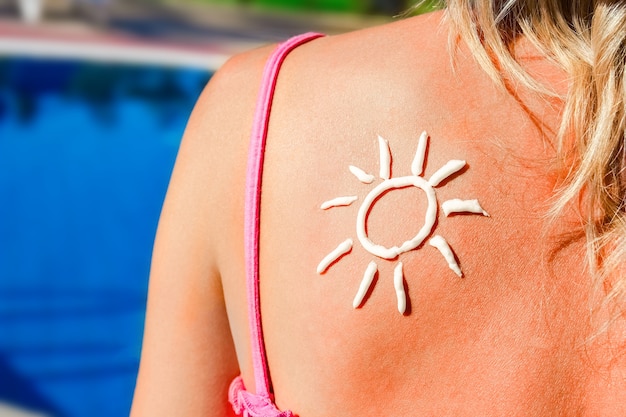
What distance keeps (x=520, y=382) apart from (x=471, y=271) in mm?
129

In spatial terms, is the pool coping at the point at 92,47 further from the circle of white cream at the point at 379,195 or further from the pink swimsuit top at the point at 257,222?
the circle of white cream at the point at 379,195

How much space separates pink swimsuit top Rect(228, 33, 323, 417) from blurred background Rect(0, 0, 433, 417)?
12.3ft

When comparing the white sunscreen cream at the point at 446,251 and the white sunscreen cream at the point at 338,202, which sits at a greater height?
the white sunscreen cream at the point at 338,202

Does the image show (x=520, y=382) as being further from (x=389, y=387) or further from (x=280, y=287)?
(x=280, y=287)

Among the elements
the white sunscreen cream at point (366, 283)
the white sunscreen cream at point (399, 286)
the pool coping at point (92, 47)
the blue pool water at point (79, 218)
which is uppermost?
the pool coping at point (92, 47)

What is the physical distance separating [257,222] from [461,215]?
0.23 meters

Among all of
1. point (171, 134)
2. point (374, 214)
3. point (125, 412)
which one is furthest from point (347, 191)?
point (171, 134)

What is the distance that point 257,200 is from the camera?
2.50ft

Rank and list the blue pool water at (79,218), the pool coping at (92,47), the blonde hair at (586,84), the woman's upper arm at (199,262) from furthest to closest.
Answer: the pool coping at (92,47)
the blue pool water at (79,218)
the woman's upper arm at (199,262)
the blonde hair at (586,84)

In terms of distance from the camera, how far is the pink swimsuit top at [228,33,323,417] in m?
0.76

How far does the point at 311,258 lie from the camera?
74cm

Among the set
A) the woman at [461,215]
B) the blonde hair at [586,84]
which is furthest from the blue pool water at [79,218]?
the blonde hair at [586,84]

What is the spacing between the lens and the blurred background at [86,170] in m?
4.25

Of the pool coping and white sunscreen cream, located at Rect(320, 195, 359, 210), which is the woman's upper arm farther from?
the pool coping
